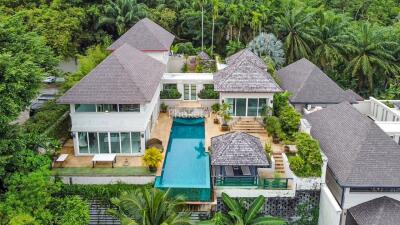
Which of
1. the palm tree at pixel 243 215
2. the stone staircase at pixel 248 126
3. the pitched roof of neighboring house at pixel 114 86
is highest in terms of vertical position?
the pitched roof of neighboring house at pixel 114 86

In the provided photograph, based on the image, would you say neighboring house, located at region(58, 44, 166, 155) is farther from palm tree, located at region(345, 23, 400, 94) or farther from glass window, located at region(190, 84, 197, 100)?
palm tree, located at region(345, 23, 400, 94)

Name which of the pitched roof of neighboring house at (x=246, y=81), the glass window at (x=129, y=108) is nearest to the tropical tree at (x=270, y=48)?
the pitched roof of neighboring house at (x=246, y=81)

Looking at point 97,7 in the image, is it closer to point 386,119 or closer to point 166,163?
point 166,163

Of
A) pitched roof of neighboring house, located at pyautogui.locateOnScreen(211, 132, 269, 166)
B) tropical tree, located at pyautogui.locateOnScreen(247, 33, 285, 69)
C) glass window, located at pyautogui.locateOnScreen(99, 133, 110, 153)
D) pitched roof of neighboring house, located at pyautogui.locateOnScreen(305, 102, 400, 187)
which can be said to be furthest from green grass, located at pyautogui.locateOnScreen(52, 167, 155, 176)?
tropical tree, located at pyautogui.locateOnScreen(247, 33, 285, 69)

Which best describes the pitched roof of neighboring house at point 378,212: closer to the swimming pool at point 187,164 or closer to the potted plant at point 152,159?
the swimming pool at point 187,164

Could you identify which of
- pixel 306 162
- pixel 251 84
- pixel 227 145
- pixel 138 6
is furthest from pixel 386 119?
pixel 138 6

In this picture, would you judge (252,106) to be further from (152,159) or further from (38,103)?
(38,103)

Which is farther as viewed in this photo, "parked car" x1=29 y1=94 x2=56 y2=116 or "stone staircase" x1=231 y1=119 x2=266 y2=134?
"parked car" x1=29 y1=94 x2=56 y2=116
